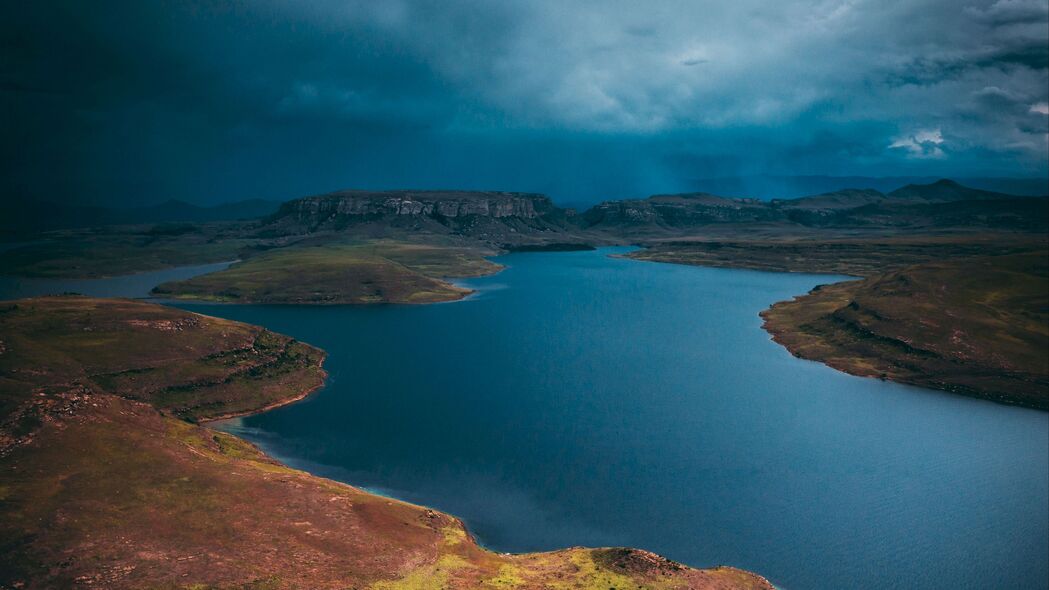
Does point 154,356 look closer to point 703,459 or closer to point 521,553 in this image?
point 521,553

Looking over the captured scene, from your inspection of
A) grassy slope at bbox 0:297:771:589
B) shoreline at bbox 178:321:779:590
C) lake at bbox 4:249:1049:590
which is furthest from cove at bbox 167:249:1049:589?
grassy slope at bbox 0:297:771:589

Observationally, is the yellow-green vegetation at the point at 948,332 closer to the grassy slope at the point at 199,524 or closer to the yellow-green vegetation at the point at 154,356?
the grassy slope at the point at 199,524

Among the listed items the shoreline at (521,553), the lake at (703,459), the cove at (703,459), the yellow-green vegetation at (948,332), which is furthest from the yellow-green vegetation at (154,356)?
the yellow-green vegetation at (948,332)

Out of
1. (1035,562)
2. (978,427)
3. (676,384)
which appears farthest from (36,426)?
(978,427)

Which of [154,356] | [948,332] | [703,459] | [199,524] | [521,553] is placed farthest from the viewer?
[948,332]

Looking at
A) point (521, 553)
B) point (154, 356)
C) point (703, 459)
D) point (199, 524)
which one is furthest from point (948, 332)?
point (154, 356)

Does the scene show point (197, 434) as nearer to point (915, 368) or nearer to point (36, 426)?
point (36, 426)
